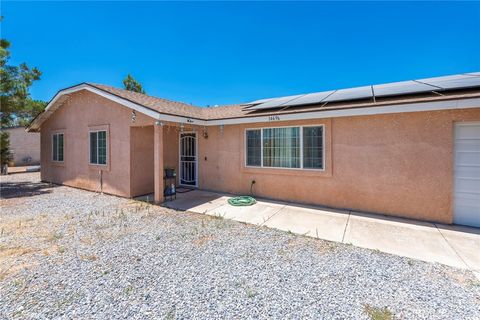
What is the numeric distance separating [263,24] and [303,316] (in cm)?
1180

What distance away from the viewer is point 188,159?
34.0 ft

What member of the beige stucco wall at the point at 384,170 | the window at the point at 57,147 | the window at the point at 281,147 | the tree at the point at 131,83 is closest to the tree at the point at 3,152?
the window at the point at 57,147

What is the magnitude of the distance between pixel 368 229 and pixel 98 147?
10.9 meters

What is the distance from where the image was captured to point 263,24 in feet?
34.3

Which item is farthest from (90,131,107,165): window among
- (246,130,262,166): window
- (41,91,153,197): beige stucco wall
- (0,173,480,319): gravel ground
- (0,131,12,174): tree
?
(0,131,12,174): tree

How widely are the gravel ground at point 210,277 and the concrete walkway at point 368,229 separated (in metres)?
0.40

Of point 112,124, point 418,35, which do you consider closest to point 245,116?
point 112,124

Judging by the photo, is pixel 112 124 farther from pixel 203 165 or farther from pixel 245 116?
pixel 245 116

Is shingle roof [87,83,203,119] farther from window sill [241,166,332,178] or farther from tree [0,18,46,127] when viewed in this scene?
tree [0,18,46,127]

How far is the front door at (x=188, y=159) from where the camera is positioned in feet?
33.3

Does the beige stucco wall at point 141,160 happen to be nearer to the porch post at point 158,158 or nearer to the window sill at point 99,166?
the porch post at point 158,158

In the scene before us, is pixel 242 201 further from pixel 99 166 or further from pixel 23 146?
pixel 23 146

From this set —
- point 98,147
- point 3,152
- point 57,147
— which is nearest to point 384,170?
point 98,147

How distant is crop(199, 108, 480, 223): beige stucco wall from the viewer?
5.56m
